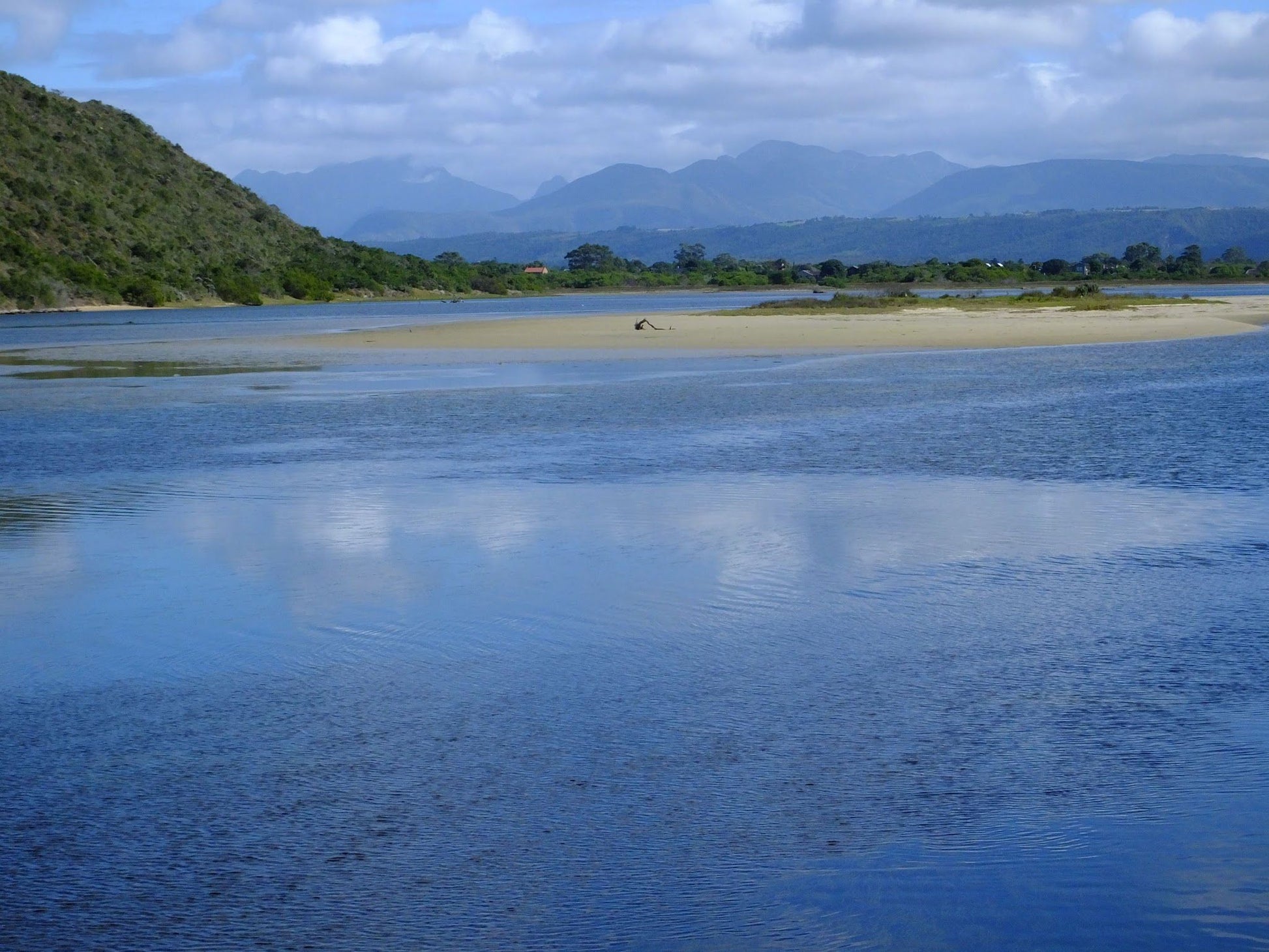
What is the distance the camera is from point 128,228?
10569 centimetres

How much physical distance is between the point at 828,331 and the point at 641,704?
119ft

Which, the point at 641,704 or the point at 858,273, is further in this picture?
the point at 858,273

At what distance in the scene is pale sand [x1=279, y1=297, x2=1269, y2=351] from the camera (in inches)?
1494

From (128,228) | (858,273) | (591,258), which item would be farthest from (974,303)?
(591,258)

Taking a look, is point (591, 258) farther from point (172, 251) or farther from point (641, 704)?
point (641, 704)

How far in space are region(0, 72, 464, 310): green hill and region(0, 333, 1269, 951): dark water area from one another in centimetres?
8517

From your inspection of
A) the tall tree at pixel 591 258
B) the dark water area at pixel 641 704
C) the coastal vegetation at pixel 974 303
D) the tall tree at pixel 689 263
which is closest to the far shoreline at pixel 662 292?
the coastal vegetation at pixel 974 303

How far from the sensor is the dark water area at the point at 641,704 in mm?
4879

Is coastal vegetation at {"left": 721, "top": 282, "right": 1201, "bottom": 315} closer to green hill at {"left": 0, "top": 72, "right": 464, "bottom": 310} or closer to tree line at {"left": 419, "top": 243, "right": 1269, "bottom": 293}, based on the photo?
tree line at {"left": 419, "top": 243, "right": 1269, "bottom": 293}

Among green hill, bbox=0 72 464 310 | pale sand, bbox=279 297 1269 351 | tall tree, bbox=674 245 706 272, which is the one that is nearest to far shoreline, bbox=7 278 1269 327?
green hill, bbox=0 72 464 310

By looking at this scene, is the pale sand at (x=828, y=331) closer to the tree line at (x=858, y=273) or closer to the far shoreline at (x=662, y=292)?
the far shoreline at (x=662, y=292)

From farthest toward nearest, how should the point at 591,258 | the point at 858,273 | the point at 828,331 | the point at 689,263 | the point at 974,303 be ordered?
the point at 591,258, the point at 689,263, the point at 858,273, the point at 974,303, the point at 828,331

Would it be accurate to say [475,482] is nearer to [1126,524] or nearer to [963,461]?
[963,461]

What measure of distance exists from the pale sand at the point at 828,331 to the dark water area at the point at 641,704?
75.5 feet
